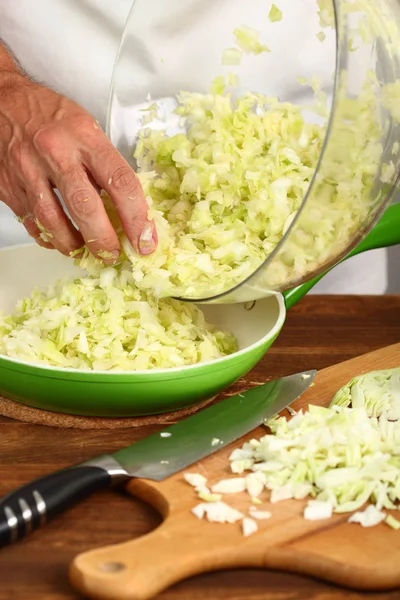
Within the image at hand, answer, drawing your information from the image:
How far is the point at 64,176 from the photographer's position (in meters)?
1.54

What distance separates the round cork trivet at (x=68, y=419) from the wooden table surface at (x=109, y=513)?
16 mm

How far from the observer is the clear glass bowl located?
4.40 feet

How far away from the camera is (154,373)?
59.9 inches

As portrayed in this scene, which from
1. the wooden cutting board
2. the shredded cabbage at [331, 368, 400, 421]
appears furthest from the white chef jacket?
the wooden cutting board

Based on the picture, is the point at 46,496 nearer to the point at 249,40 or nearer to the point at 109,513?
the point at 109,513

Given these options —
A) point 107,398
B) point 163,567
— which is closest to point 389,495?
point 163,567

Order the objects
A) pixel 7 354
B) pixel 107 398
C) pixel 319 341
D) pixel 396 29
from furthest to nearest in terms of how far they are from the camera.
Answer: pixel 319 341
pixel 7 354
pixel 107 398
pixel 396 29

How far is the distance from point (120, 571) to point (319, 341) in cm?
104

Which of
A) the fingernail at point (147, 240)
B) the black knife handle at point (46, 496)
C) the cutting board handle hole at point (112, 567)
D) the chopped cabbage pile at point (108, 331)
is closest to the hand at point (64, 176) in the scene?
the fingernail at point (147, 240)

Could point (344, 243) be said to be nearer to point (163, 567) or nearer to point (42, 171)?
point (42, 171)

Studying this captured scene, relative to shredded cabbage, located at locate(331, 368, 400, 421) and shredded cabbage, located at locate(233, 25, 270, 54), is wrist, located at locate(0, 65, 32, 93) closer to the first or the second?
shredded cabbage, located at locate(233, 25, 270, 54)

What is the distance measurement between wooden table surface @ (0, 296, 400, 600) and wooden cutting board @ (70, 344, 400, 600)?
2cm

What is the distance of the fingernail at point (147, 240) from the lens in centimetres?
156

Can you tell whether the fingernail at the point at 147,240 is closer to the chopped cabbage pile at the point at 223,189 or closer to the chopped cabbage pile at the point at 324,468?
the chopped cabbage pile at the point at 223,189
